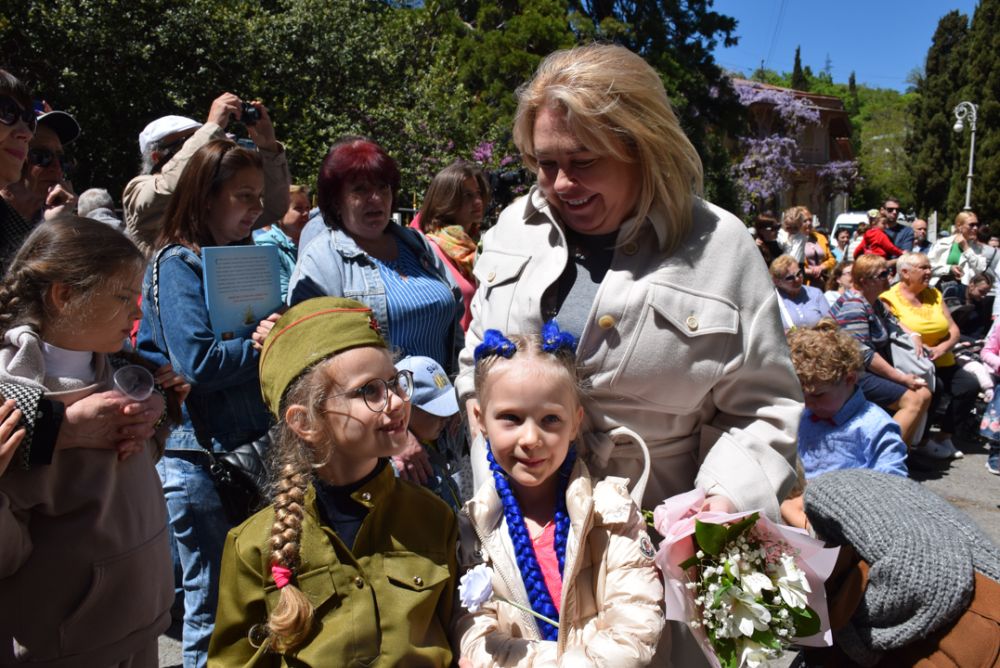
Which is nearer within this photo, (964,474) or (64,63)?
(964,474)

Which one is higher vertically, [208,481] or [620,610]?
A: [620,610]

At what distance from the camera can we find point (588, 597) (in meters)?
1.87

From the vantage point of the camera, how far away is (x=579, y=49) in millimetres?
2033

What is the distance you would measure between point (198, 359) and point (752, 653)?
1949 mm

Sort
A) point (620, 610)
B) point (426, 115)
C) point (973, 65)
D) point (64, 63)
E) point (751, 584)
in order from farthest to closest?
point (973, 65), point (426, 115), point (64, 63), point (620, 610), point (751, 584)

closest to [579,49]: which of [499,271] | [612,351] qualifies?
[499,271]

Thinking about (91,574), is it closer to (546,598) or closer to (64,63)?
(546,598)

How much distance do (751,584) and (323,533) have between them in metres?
0.93

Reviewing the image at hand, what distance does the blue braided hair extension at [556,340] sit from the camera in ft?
6.38

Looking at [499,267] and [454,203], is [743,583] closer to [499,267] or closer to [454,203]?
[499,267]

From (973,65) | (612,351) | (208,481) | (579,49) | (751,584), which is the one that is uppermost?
(973,65)

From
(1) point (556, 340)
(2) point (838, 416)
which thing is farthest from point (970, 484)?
(1) point (556, 340)

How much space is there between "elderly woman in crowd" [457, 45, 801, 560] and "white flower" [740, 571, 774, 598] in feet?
0.74

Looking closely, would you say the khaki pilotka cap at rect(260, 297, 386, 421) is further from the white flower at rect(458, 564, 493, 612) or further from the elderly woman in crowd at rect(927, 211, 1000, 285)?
the elderly woman in crowd at rect(927, 211, 1000, 285)
